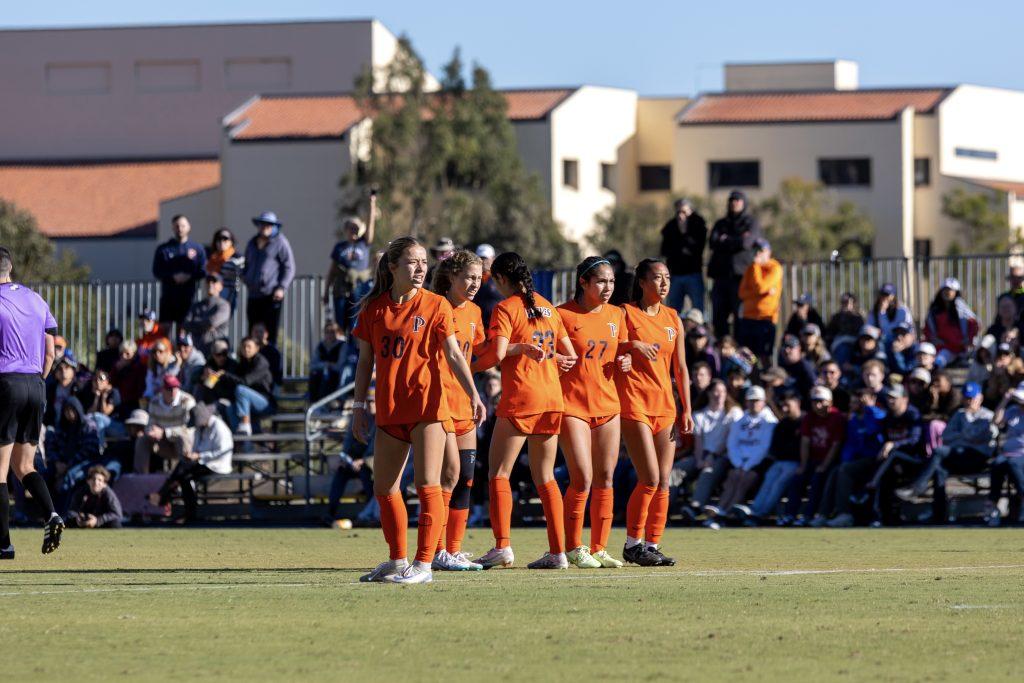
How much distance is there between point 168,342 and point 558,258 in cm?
4528

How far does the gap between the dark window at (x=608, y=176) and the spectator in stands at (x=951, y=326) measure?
5880 cm

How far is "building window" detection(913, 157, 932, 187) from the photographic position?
81.2 metres

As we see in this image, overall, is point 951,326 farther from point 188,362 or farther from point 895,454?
point 188,362

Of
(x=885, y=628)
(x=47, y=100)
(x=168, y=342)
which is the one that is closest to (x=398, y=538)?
(x=885, y=628)

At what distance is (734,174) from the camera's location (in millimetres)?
80625

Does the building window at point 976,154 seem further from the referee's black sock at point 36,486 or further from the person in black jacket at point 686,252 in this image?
the referee's black sock at point 36,486

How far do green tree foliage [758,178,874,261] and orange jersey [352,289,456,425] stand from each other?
6245cm

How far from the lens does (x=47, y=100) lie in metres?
90.8

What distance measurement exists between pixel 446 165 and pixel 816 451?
176 feet

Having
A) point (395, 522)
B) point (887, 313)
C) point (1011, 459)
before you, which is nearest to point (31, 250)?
point (887, 313)

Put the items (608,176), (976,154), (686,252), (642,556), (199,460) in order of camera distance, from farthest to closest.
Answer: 1. (976,154)
2. (608,176)
3. (686,252)
4. (199,460)
5. (642,556)

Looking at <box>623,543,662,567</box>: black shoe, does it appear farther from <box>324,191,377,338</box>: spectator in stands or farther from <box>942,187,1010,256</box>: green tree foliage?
<box>942,187,1010,256</box>: green tree foliage

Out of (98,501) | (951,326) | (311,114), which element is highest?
(311,114)

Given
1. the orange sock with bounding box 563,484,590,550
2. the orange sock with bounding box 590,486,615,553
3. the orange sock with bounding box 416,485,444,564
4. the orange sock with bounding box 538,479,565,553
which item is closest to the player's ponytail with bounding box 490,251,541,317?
the orange sock with bounding box 538,479,565,553
